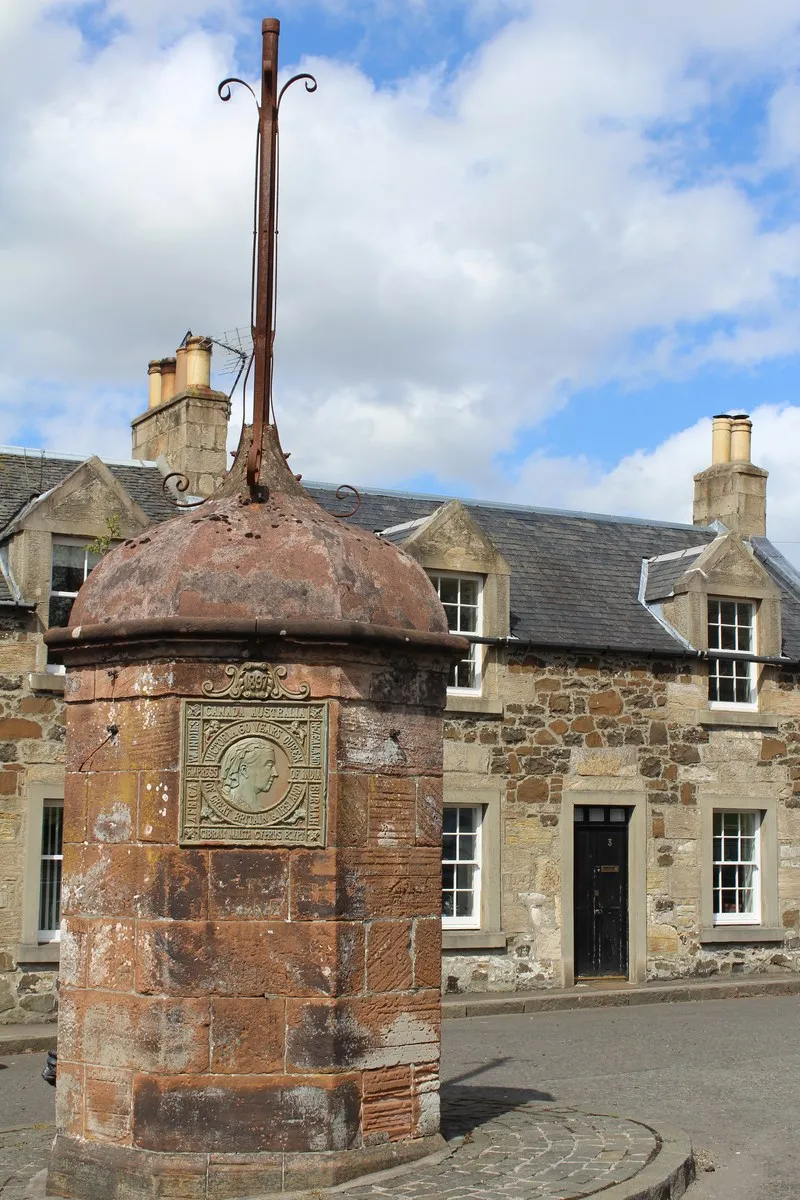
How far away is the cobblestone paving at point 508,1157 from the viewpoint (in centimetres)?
734

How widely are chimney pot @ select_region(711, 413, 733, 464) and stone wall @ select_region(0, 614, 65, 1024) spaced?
1160 centimetres

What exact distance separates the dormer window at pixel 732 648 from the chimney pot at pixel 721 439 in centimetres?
333

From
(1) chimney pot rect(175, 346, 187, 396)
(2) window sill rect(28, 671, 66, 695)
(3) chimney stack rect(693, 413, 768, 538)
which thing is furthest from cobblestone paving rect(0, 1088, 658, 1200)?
(3) chimney stack rect(693, 413, 768, 538)

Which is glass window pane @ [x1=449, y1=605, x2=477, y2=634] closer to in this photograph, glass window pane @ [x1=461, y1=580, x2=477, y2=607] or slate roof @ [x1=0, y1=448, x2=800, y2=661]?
glass window pane @ [x1=461, y1=580, x2=477, y2=607]

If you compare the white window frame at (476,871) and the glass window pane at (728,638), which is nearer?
the white window frame at (476,871)

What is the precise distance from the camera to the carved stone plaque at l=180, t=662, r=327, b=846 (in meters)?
7.63

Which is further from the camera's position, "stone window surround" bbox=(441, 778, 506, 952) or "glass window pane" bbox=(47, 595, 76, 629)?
"stone window surround" bbox=(441, 778, 506, 952)

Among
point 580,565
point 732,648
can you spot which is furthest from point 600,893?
point 580,565

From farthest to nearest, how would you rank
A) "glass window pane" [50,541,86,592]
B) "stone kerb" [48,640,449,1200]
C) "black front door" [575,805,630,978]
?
"black front door" [575,805,630,978], "glass window pane" [50,541,86,592], "stone kerb" [48,640,449,1200]

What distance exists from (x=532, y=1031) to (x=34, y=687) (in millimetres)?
6533

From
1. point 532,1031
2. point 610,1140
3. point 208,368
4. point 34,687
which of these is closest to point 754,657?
point 532,1031

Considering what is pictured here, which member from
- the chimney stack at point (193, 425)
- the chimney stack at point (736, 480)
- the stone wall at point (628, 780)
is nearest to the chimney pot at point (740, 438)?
the chimney stack at point (736, 480)

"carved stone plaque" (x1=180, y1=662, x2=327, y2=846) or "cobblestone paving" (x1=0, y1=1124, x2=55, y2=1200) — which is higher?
"carved stone plaque" (x1=180, y1=662, x2=327, y2=846)

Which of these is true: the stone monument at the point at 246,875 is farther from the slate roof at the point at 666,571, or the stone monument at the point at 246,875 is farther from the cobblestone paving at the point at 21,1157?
the slate roof at the point at 666,571
